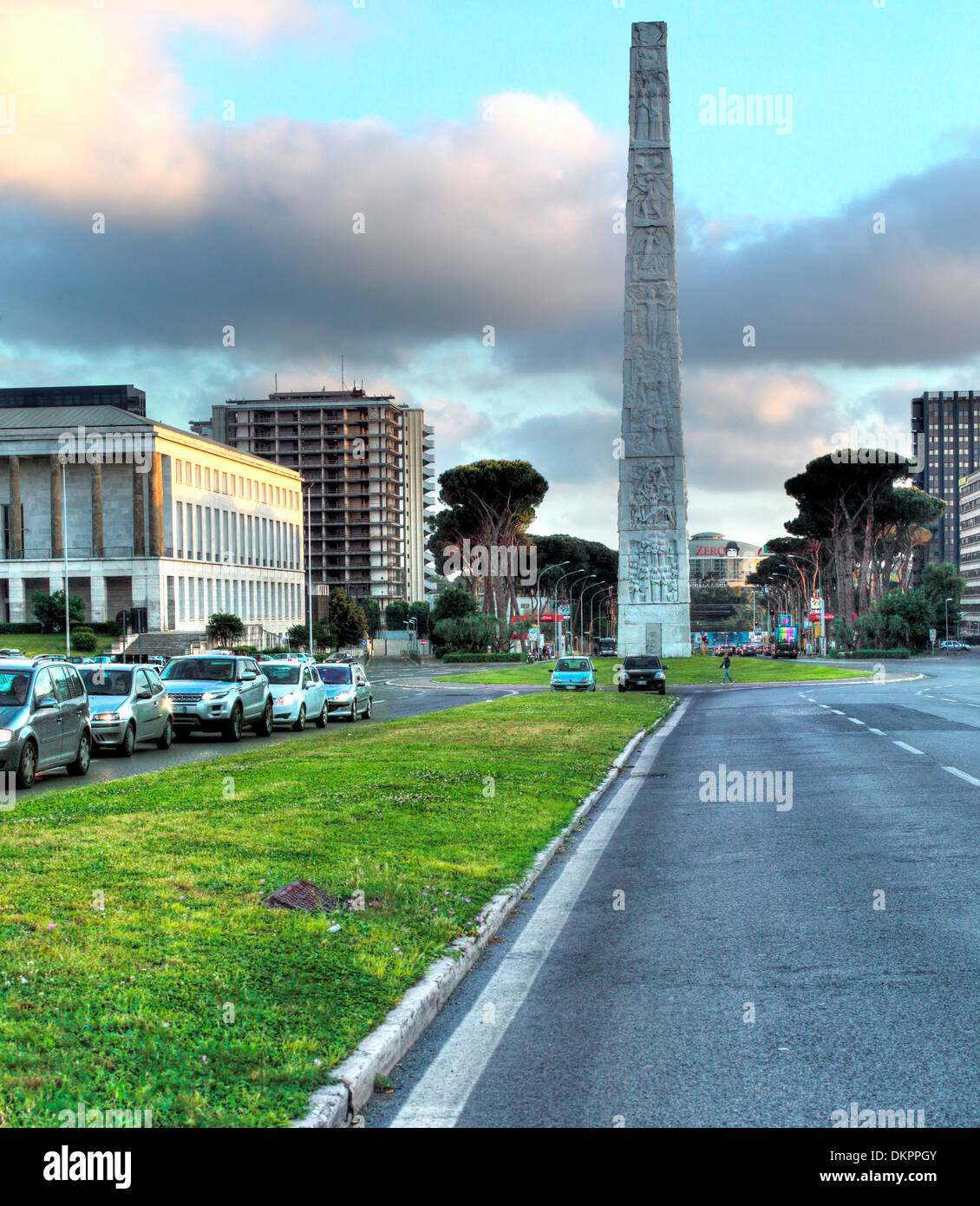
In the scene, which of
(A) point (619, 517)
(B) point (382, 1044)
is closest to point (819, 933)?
(B) point (382, 1044)

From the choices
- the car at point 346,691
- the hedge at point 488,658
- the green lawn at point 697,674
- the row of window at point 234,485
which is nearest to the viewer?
the car at point 346,691

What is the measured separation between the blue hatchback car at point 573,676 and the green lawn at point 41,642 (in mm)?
38734

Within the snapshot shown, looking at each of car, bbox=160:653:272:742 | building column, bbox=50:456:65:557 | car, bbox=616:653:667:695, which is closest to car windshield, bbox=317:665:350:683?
car, bbox=160:653:272:742

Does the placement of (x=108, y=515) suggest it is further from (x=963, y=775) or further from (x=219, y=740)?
(x=963, y=775)

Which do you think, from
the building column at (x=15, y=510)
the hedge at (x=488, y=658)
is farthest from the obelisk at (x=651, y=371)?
the building column at (x=15, y=510)

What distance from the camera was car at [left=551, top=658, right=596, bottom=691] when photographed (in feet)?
159

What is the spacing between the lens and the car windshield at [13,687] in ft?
55.8

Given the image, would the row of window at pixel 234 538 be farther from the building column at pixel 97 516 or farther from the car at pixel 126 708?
the car at pixel 126 708

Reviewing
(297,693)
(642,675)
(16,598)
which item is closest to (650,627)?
(642,675)

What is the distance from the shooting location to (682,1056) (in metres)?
5.28

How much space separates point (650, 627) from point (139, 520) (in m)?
46.0
